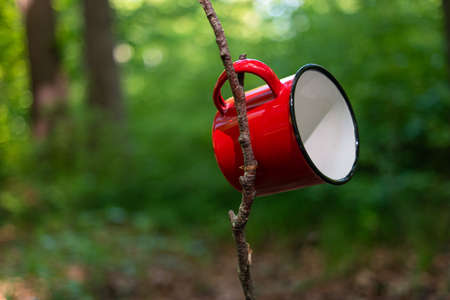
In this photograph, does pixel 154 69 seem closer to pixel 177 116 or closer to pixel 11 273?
pixel 177 116

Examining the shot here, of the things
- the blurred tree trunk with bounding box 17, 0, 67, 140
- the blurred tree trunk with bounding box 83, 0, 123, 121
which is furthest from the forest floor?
the blurred tree trunk with bounding box 17, 0, 67, 140

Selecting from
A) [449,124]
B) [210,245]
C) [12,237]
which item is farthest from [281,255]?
[12,237]

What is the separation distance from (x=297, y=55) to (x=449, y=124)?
1436 mm

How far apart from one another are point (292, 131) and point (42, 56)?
543cm

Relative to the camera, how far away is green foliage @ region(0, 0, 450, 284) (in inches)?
114

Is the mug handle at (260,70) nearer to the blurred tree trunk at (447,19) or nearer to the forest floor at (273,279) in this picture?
the forest floor at (273,279)

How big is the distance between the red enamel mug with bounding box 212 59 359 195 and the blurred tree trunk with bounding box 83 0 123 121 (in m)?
4.46

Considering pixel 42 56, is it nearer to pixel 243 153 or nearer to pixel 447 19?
pixel 447 19

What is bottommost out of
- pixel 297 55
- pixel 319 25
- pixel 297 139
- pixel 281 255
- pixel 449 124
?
pixel 281 255

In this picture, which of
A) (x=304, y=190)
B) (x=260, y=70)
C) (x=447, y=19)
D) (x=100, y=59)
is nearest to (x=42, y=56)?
(x=100, y=59)

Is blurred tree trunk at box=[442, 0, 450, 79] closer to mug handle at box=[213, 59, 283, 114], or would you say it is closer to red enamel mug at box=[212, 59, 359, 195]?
red enamel mug at box=[212, 59, 359, 195]

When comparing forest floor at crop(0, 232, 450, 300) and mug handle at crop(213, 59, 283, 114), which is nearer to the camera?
mug handle at crop(213, 59, 283, 114)

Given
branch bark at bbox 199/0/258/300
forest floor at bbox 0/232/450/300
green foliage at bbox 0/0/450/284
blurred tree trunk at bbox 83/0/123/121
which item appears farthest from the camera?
blurred tree trunk at bbox 83/0/123/121

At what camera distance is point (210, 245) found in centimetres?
391
